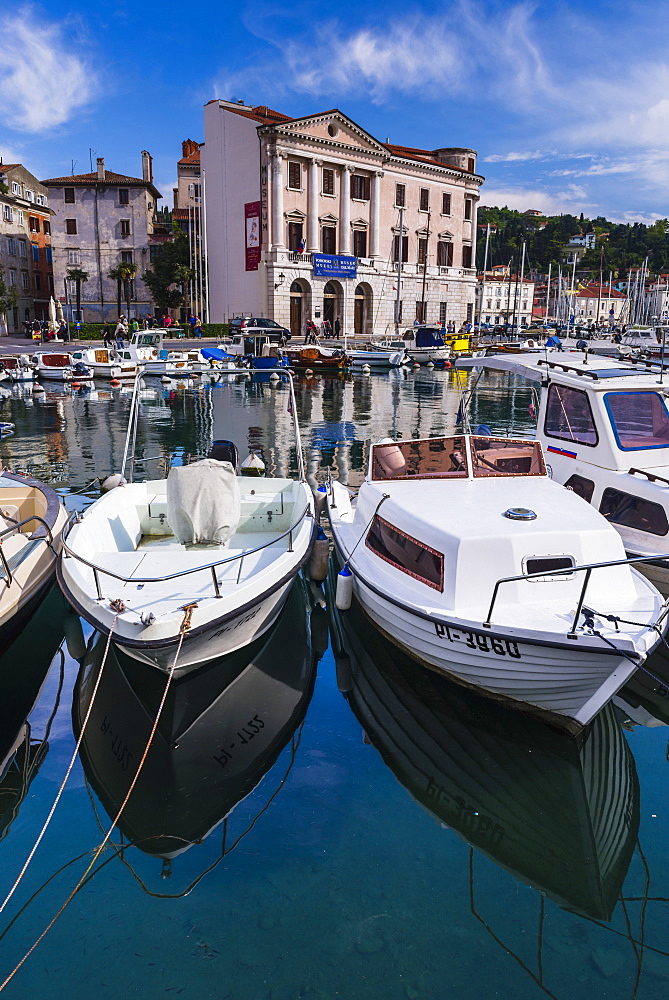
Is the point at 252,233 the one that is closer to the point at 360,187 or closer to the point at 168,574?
the point at 360,187

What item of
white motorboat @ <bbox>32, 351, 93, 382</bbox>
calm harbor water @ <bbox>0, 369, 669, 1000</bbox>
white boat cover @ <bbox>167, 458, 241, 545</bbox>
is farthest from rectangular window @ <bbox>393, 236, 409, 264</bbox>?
calm harbor water @ <bbox>0, 369, 669, 1000</bbox>

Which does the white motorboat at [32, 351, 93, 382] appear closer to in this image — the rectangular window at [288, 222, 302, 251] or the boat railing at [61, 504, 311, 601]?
the rectangular window at [288, 222, 302, 251]

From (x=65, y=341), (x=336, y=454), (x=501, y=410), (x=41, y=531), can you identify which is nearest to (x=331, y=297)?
(x=65, y=341)

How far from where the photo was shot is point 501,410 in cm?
3372

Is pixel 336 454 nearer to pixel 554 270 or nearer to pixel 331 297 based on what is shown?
pixel 331 297

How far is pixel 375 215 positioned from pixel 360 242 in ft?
8.82

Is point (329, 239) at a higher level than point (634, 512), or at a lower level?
higher

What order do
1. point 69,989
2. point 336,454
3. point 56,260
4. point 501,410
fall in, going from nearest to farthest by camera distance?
point 69,989 < point 336,454 < point 501,410 < point 56,260

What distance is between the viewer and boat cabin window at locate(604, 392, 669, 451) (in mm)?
11227

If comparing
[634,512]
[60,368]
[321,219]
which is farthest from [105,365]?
[634,512]

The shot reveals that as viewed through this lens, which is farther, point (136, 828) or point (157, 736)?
point (157, 736)

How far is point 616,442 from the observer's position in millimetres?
11070

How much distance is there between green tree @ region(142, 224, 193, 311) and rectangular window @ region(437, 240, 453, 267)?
82.4ft

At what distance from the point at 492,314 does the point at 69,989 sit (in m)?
128
